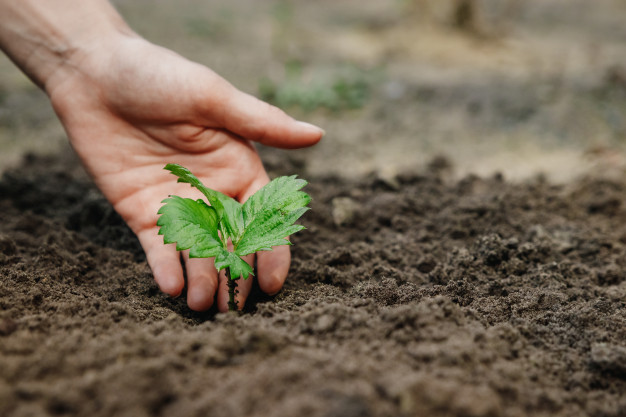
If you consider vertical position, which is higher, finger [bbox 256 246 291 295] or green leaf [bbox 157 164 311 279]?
green leaf [bbox 157 164 311 279]

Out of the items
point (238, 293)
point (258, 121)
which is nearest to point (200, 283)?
point (238, 293)

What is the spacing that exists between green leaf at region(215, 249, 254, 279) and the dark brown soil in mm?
160

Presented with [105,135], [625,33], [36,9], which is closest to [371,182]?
[105,135]

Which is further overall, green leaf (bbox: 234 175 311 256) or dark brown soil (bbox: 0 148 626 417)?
green leaf (bbox: 234 175 311 256)

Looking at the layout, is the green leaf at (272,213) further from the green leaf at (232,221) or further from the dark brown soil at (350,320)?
the dark brown soil at (350,320)

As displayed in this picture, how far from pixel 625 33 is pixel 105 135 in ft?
27.7

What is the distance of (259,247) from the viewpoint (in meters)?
1.86

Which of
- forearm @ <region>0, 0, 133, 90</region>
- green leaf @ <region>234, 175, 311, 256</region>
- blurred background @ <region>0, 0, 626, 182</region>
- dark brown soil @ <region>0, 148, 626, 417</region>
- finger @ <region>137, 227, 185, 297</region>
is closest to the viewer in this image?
dark brown soil @ <region>0, 148, 626, 417</region>

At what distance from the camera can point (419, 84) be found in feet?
18.4

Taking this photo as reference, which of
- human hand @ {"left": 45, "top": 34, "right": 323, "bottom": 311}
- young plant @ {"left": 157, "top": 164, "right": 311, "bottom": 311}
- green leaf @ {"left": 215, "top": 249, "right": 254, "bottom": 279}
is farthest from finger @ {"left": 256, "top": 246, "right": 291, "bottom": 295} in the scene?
green leaf @ {"left": 215, "top": 249, "right": 254, "bottom": 279}

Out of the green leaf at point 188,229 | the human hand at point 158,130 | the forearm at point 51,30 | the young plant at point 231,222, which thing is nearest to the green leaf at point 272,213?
the young plant at point 231,222

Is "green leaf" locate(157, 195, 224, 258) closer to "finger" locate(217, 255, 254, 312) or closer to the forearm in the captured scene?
"finger" locate(217, 255, 254, 312)

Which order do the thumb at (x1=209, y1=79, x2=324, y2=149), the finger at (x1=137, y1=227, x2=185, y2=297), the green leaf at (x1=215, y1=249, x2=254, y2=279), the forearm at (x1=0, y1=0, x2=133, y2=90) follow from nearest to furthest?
the green leaf at (x1=215, y1=249, x2=254, y2=279) → the finger at (x1=137, y1=227, x2=185, y2=297) → the thumb at (x1=209, y1=79, x2=324, y2=149) → the forearm at (x1=0, y1=0, x2=133, y2=90)

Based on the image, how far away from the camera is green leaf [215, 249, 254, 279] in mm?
1770
